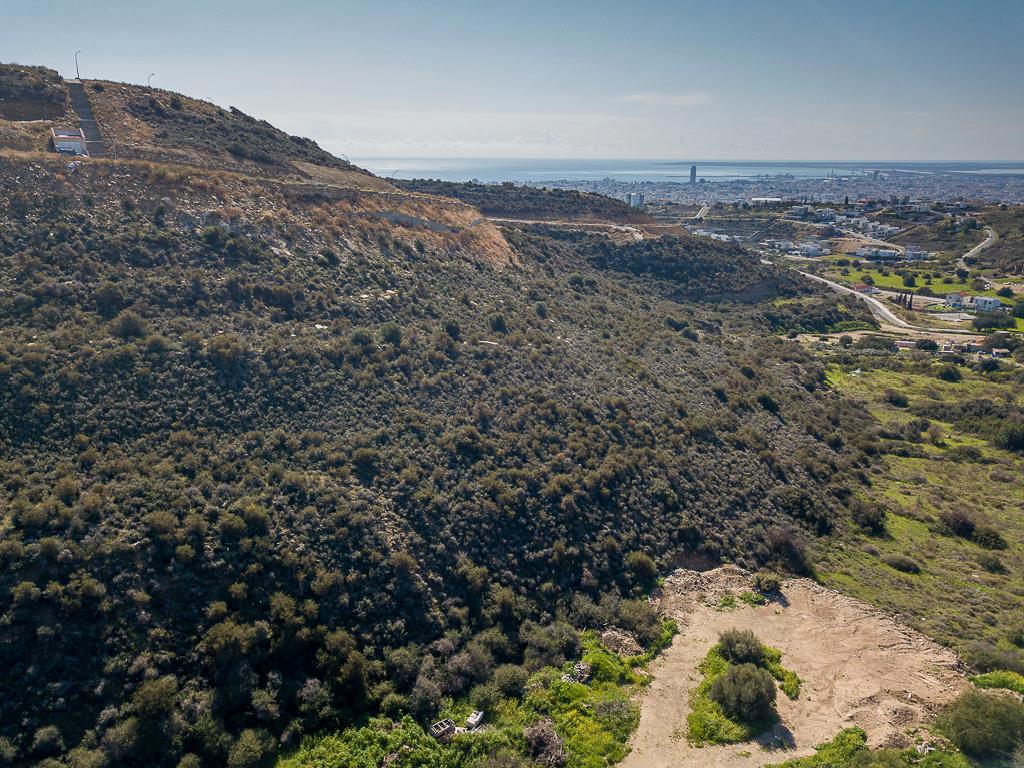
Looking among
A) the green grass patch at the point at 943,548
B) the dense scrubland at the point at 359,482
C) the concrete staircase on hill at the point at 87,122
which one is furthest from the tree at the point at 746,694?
the concrete staircase on hill at the point at 87,122

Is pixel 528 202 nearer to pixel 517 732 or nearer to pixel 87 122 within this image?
pixel 87 122

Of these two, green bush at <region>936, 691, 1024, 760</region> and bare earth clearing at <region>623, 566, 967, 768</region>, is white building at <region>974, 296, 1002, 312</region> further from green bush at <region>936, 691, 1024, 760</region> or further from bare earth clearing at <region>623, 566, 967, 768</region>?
green bush at <region>936, 691, 1024, 760</region>

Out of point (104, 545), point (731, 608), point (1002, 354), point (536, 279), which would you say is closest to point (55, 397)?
point (104, 545)

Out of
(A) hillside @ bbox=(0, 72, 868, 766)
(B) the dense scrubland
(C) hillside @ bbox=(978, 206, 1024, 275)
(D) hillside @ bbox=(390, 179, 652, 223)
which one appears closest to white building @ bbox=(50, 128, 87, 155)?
(B) the dense scrubland

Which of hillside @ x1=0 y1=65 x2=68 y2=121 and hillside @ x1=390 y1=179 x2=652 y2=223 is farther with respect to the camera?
hillside @ x1=390 y1=179 x2=652 y2=223

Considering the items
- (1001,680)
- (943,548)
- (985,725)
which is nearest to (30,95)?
(985,725)

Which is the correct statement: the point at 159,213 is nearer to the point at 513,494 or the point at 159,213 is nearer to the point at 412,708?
the point at 513,494
